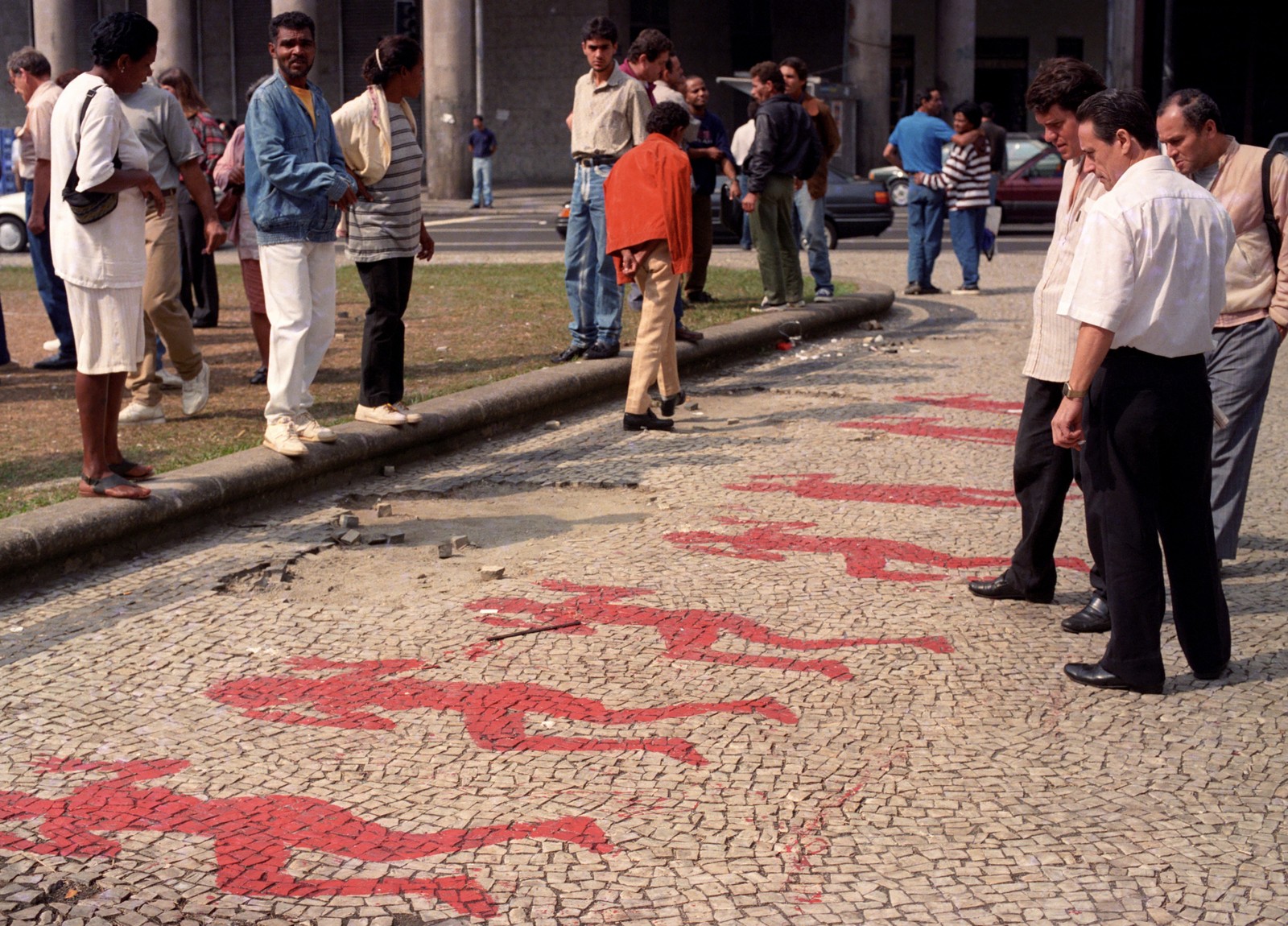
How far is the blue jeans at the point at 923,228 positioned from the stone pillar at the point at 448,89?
64.3 feet

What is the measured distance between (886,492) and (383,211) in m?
2.80

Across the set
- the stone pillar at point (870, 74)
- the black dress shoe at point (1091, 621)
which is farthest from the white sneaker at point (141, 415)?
the stone pillar at point (870, 74)

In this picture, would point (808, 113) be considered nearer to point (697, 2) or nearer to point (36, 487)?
point (36, 487)

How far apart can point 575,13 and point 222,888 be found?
3915 centimetres

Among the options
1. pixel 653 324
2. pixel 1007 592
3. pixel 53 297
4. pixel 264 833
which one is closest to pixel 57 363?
pixel 53 297

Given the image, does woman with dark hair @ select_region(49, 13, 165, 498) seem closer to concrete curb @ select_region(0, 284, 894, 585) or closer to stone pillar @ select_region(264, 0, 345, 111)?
concrete curb @ select_region(0, 284, 894, 585)

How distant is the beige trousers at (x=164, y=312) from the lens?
8.16 meters

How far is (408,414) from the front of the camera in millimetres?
7715

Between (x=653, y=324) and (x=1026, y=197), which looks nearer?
(x=653, y=324)

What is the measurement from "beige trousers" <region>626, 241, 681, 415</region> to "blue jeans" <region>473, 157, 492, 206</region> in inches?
935

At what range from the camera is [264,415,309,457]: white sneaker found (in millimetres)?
6828

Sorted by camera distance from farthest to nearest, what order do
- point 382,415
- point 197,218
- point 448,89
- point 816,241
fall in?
point 448,89, point 816,241, point 197,218, point 382,415

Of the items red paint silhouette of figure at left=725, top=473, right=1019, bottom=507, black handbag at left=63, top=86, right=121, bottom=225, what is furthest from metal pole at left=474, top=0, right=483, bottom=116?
black handbag at left=63, top=86, right=121, bottom=225

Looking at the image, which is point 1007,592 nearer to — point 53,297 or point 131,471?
point 131,471
